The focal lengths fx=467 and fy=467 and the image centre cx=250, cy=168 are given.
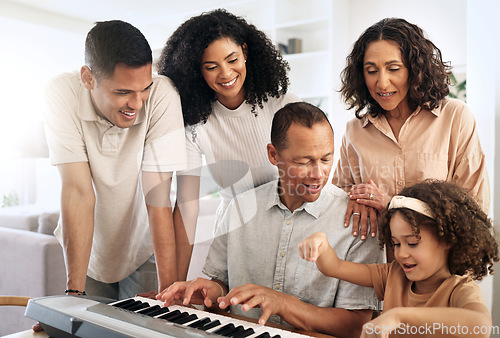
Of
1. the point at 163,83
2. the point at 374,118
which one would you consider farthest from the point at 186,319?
the point at 374,118

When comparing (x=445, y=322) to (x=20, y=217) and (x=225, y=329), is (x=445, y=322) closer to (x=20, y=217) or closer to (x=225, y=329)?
(x=225, y=329)

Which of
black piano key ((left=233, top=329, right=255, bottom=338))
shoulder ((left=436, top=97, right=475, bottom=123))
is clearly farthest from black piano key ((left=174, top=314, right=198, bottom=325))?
shoulder ((left=436, top=97, right=475, bottom=123))

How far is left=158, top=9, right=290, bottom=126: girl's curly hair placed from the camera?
0.96 metres

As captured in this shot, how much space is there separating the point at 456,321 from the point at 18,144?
82 cm

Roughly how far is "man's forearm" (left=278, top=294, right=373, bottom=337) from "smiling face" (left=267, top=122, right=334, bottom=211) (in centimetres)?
21

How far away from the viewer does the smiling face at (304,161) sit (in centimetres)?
86

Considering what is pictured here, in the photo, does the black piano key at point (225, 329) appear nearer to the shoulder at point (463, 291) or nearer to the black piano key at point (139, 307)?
the black piano key at point (139, 307)

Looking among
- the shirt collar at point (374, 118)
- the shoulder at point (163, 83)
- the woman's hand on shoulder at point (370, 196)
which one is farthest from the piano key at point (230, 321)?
the shirt collar at point (374, 118)

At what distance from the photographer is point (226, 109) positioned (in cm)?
102

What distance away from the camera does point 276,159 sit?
3.11 feet

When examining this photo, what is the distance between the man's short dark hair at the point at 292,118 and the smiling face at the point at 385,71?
0.14m

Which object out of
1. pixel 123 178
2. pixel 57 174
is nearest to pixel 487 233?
pixel 123 178

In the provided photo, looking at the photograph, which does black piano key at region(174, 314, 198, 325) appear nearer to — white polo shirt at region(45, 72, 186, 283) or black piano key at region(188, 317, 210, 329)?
black piano key at region(188, 317, 210, 329)

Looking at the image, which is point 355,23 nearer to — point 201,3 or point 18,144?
point 201,3
